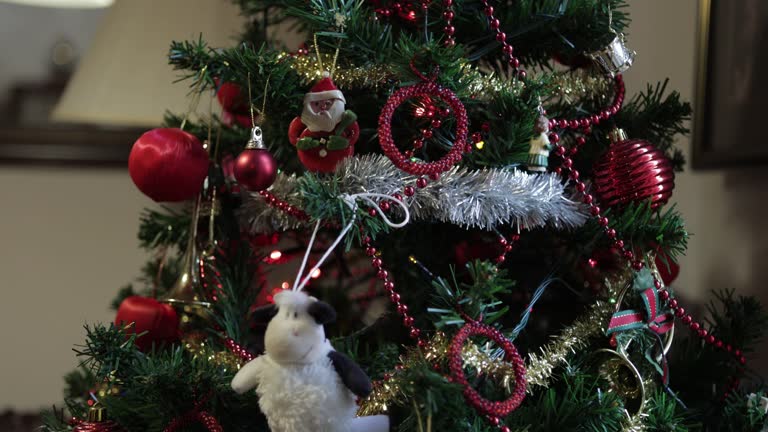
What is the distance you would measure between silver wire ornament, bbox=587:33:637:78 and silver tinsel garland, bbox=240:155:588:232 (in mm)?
133

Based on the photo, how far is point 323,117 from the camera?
0.57 meters

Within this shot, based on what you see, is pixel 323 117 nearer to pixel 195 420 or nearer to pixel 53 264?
pixel 195 420

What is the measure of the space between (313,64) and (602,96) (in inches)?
12.0

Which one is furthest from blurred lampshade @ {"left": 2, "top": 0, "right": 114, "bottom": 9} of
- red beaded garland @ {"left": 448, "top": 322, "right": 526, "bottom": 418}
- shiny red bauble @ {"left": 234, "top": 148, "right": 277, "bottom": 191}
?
red beaded garland @ {"left": 448, "top": 322, "right": 526, "bottom": 418}

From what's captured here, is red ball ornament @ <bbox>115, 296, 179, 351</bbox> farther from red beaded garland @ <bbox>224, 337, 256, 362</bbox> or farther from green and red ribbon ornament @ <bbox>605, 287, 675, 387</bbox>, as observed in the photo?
green and red ribbon ornament @ <bbox>605, 287, 675, 387</bbox>

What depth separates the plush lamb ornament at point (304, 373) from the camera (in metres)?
0.46

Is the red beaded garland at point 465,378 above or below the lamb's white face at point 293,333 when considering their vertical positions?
below

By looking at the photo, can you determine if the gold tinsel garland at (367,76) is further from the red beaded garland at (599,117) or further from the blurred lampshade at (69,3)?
the blurred lampshade at (69,3)

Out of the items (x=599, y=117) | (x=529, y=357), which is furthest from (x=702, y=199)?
(x=529, y=357)

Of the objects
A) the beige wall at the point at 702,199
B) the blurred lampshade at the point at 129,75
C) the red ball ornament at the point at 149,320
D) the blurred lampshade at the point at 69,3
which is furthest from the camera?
the blurred lampshade at the point at 69,3

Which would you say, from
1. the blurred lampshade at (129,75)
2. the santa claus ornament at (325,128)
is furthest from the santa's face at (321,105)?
the blurred lampshade at (129,75)

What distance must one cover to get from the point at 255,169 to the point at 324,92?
0.28 ft

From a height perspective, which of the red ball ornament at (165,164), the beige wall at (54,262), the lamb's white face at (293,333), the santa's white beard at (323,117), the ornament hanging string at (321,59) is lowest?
the beige wall at (54,262)

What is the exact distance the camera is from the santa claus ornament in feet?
1.85
